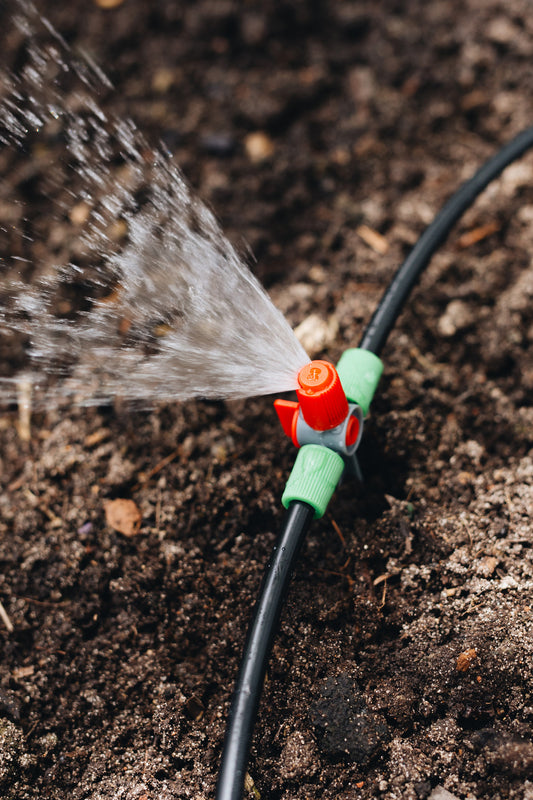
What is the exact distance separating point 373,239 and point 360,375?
2.88ft

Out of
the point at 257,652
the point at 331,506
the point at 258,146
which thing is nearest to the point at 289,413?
the point at 331,506

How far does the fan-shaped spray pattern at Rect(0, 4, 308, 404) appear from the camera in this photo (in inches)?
55.6

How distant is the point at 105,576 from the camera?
1408 mm

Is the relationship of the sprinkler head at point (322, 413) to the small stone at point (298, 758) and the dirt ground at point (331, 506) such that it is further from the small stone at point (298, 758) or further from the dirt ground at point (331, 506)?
the small stone at point (298, 758)

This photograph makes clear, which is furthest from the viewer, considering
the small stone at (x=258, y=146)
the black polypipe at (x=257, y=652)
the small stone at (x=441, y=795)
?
the small stone at (x=258, y=146)

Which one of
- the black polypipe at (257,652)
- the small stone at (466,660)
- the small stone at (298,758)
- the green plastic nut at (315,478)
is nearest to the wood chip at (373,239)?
the green plastic nut at (315,478)

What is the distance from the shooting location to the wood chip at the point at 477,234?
75.8 inches

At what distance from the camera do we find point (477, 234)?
6.35 feet

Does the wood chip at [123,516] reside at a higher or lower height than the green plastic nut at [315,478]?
higher

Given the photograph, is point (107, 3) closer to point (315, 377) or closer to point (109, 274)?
point (109, 274)

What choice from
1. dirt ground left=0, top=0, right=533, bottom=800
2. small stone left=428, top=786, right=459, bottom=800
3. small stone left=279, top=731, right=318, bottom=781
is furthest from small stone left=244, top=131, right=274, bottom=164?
small stone left=428, top=786, right=459, bottom=800

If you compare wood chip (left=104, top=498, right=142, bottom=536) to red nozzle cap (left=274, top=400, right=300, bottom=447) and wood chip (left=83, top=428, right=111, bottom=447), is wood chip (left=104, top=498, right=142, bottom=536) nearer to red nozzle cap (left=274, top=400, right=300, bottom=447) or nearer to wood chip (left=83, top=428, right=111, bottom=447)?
wood chip (left=83, top=428, right=111, bottom=447)

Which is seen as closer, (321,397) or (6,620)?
(321,397)

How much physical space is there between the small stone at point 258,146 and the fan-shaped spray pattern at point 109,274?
32 cm
